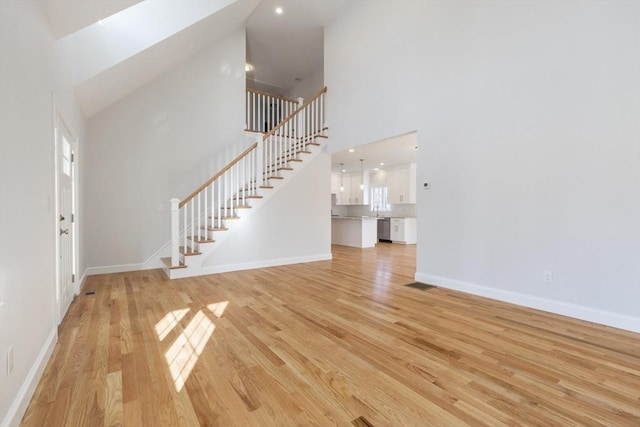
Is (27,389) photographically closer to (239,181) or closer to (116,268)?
(116,268)

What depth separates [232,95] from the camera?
6031mm

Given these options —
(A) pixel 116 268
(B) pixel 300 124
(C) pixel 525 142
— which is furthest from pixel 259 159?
(C) pixel 525 142

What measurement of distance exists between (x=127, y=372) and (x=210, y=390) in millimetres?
654

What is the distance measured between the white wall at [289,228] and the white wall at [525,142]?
1.89 meters

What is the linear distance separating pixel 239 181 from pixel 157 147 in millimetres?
1548

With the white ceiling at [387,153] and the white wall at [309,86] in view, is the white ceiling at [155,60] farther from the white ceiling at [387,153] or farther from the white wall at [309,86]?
the white ceiling at [387,153]

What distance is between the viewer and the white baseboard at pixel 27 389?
54.6 inches

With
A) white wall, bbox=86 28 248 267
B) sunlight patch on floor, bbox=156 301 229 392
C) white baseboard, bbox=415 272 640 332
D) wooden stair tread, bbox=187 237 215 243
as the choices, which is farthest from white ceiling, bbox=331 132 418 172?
sunlight patch on floor, bbox=156 301 229 392

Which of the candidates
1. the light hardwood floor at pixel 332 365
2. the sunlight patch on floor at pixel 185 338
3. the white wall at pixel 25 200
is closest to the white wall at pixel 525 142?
the light hardwood floor at pixel 332 365

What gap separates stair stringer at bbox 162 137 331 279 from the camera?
458 cm

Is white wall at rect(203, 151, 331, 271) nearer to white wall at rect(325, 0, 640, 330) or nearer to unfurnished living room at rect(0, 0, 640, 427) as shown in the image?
unfurnished living room at rect(0, 0, 640, 427)

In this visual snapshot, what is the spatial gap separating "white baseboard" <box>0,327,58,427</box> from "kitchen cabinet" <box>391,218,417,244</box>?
8.27 meters

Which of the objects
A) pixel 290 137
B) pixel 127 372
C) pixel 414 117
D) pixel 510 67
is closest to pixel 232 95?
pixel 290 137

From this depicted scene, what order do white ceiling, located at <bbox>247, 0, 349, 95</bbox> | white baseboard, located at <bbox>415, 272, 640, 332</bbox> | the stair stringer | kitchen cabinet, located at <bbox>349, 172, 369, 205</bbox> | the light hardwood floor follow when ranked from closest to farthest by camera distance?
1. the light hardwood floor
2. white baseboard, located at <bbox>415, 272, 640, 332</bbox>
3. the stair stringer
4. white ceiling, located at <bbox>247, 0, 349, 95</bbox>
5. kitchen cabinet, located at <bbox>349, 172, 369, 205</bbox>
